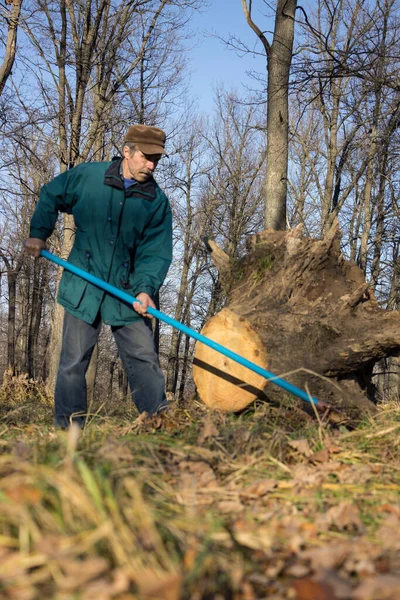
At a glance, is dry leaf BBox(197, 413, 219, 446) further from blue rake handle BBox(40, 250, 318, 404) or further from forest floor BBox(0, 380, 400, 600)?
blue rake handle BBox(40, 250, 318, 404)

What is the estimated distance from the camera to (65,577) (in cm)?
144

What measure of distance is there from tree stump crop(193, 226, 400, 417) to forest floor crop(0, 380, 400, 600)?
1277 mm

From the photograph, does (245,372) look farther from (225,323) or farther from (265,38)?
(265,38)

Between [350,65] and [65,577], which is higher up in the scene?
[350,65]

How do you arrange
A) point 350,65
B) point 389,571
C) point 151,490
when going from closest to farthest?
1. point 389,571
2. point 151,490
3. point 350,65

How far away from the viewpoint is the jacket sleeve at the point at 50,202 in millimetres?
4445

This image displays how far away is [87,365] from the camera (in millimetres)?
4402

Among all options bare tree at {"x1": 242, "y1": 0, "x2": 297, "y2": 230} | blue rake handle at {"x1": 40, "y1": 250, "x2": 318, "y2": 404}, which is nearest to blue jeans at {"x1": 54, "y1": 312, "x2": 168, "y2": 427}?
blue rake handle at {"x1": 40, "y1": 250, "x2": 318, "y2": 404}

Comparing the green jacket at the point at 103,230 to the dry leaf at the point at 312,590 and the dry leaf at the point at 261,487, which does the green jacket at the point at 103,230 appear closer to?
the dry leaf at the point at 261,487

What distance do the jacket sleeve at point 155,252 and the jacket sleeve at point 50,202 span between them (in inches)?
27.5

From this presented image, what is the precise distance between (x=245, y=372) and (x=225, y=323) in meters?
0.42

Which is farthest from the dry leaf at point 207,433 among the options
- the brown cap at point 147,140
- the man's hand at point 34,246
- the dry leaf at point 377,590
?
the brown cap at point 147,140

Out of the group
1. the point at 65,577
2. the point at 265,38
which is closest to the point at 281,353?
the point at 65,577

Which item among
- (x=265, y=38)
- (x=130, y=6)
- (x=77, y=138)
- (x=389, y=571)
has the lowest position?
(x=389, y=571)
